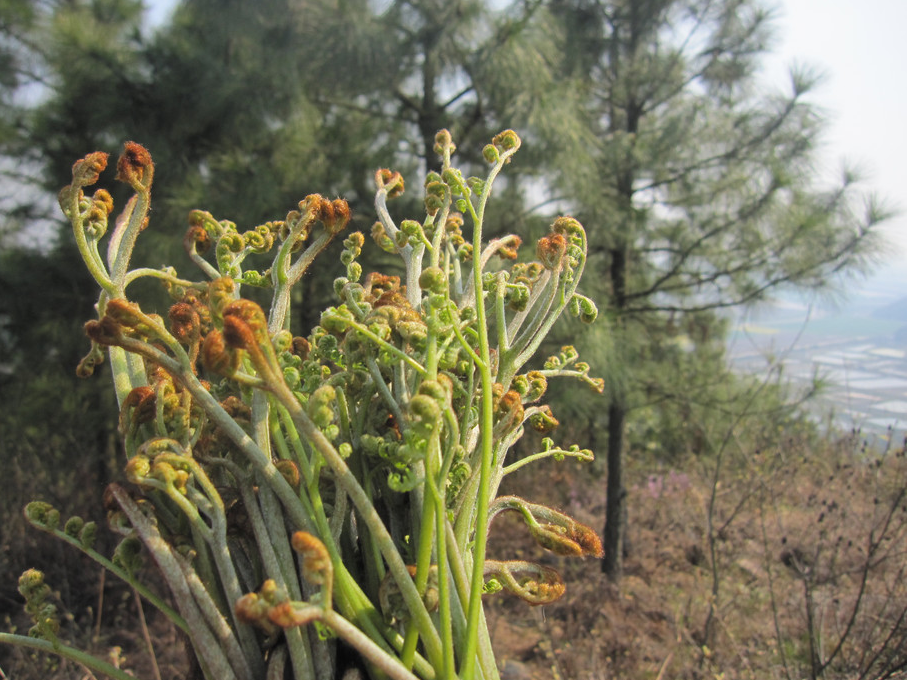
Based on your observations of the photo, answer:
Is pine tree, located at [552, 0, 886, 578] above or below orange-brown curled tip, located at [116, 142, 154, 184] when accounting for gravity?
above

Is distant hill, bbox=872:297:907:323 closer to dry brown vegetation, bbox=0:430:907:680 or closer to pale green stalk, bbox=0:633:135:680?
dry brown vegetation, bbox=0:430:907:680

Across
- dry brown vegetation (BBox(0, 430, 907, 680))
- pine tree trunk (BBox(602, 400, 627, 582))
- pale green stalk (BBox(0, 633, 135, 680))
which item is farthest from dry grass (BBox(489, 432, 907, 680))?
pale green stalk (BBox(0, 633, 135, 680))

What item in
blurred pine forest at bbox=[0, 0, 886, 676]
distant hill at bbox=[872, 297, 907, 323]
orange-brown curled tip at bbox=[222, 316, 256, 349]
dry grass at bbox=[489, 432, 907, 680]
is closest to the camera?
orange-brown curled tip at bbox=[222, 316, 256, 349]

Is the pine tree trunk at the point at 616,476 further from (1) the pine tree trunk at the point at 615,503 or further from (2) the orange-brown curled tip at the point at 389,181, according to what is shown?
(2) the orange-brown curled tip at the point at 389,181

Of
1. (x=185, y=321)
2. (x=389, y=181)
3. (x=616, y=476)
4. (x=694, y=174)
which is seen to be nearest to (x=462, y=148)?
(x=694, y=174)

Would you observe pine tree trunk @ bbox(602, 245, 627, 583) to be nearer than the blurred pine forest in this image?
No

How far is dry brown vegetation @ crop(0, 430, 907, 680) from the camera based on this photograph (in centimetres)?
230

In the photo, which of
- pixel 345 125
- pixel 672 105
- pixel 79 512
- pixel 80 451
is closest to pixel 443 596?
pixel 345 125

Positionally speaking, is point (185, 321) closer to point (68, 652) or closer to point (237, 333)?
point (237, 333)

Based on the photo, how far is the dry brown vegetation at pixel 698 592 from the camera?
2303mm

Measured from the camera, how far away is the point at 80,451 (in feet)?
13.9

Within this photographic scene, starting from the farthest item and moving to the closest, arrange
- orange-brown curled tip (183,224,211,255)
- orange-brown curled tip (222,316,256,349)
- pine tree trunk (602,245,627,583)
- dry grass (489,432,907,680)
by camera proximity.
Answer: pine tree trunk (602,245,627,583) < dry grass (489,432,907,680) < orange-brown curled tip (183,224,211,255) < orange-brown curled tip (222,316,256,349)

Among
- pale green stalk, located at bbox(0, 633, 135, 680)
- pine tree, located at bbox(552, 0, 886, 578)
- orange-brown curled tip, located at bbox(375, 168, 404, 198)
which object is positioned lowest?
pale green stalk, located at bbox(0, 633, 135, 680)

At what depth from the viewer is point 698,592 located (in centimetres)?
359
